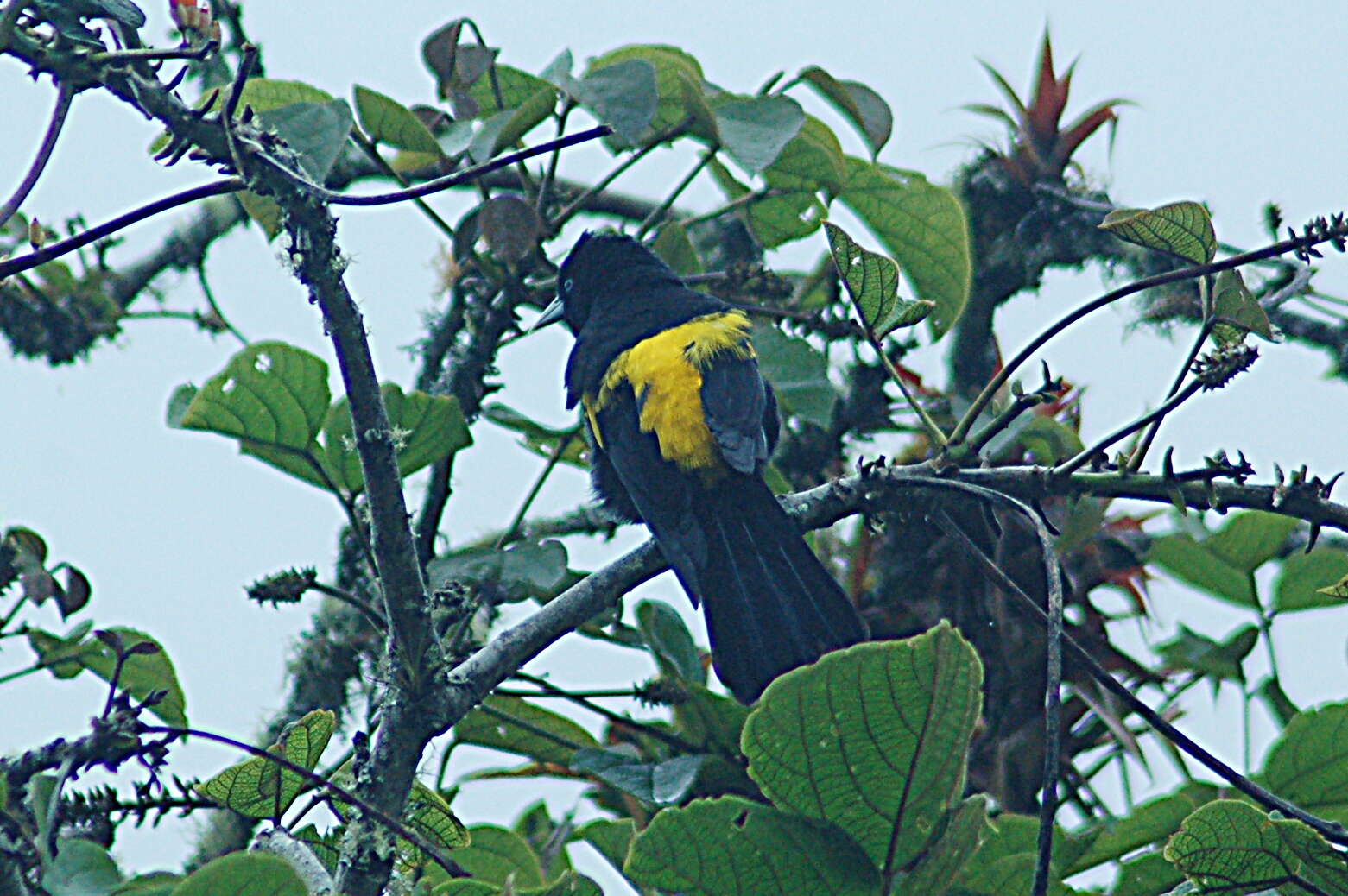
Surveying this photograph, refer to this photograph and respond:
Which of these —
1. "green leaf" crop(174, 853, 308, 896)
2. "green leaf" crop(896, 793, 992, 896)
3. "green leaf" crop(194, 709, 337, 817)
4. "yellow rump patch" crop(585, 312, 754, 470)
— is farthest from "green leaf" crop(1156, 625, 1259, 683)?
"green leaf" crop(174, 853, 308, 896)

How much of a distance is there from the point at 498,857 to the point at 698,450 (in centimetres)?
93

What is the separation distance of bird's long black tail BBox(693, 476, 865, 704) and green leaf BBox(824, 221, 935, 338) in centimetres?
52

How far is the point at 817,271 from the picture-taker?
8.75 feet

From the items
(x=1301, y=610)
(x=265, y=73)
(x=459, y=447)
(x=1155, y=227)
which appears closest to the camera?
(x=1155, y=227)

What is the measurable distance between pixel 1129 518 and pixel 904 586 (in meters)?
0.50

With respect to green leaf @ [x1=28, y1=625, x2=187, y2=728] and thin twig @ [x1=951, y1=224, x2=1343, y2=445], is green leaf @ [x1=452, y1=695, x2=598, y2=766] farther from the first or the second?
thin twig @ [x1=951, y1=224, x2=1343, y2=445]

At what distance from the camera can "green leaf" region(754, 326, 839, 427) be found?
2.41 meters

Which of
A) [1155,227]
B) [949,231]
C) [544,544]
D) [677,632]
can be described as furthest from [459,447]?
[1155,227]

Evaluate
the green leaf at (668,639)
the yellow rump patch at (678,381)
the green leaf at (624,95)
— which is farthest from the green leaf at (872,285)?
the yellow rump patch at (678,381)

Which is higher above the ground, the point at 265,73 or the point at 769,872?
the point at 265,73

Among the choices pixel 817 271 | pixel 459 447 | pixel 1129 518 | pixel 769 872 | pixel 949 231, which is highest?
pixel 817 271

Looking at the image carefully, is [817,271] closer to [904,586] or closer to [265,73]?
[904,586]

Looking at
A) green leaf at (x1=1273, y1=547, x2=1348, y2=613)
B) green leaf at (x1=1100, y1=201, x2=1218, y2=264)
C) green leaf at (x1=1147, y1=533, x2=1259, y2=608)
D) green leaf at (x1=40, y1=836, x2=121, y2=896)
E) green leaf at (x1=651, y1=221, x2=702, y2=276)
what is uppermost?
green leaf at (x1=651, y1=221, x2=702, y2=276)

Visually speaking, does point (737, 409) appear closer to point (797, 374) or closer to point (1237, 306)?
point (797, 374)
